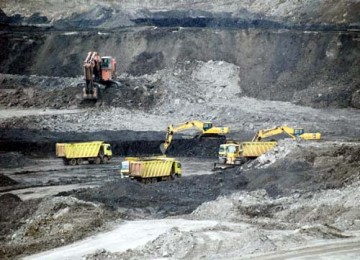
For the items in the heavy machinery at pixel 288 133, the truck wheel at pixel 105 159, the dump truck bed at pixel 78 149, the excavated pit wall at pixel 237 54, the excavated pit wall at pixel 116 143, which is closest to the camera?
the heavy machinery at pixel 288 133

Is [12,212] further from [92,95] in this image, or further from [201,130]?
[92,95]

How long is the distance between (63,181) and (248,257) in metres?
17.2

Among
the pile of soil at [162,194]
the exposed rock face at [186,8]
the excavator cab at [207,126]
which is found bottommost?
the pile of soil at [162,194]

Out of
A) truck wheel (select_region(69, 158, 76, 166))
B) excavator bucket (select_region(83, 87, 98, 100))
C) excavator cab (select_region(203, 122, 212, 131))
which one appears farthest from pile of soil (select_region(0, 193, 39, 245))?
excavator bucket (select_region(83, 87, 98, 100))

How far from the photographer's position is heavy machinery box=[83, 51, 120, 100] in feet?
162

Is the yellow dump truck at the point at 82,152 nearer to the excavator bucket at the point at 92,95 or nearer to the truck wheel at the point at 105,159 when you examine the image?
the truck wheel at the point at 105,159

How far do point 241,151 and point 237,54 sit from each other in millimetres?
23424

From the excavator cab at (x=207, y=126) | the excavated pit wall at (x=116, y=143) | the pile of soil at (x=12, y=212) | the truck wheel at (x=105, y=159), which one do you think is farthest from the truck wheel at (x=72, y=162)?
the pile of soil at (x=12, y=212)

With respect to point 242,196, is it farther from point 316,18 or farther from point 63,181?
point 316,18

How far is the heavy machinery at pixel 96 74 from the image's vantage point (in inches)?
1948

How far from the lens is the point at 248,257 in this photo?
18875mm

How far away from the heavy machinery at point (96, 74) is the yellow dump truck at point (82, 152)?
10.7 m

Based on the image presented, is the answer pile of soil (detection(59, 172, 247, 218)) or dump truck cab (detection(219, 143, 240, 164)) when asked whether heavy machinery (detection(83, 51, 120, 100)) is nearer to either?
dump truck cab (detection(219, 143, 240, 164))

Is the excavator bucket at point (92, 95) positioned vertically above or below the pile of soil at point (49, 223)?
above
